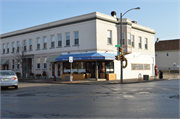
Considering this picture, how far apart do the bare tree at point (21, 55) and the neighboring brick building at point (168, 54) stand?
45.4m

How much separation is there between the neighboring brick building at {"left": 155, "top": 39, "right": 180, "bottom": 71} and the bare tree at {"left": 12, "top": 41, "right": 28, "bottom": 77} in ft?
149

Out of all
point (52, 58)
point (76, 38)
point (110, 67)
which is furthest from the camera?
point (52, 58)

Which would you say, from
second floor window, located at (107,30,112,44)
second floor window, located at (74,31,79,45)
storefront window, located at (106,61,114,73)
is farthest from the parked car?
second floor window, located at (107,30,112,44)

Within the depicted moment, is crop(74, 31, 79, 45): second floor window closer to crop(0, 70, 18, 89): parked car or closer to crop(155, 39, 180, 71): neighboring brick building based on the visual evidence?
crop(0, 70, 18, 89): parked car

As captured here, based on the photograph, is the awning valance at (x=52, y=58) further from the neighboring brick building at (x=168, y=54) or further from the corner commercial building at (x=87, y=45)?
the neighboring brick building at (x=168, y=54)


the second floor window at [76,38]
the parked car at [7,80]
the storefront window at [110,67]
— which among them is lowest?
the parked car at [7,80]

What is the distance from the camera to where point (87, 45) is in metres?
23.9

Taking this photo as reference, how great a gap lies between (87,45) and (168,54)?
44883 millimetres

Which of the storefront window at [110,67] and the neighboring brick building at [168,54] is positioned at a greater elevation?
the neighboring brick building at [168,54]

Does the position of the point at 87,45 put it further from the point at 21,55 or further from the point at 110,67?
the point at 21,55

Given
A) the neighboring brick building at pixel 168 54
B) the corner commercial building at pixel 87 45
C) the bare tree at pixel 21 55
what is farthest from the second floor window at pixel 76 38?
the neighboring brick building at pixel 168 54

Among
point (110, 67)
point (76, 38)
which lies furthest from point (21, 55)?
point (110, 67)

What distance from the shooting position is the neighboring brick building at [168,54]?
59.2 meters

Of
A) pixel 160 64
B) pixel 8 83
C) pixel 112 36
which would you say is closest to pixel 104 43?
pixel 112 36
